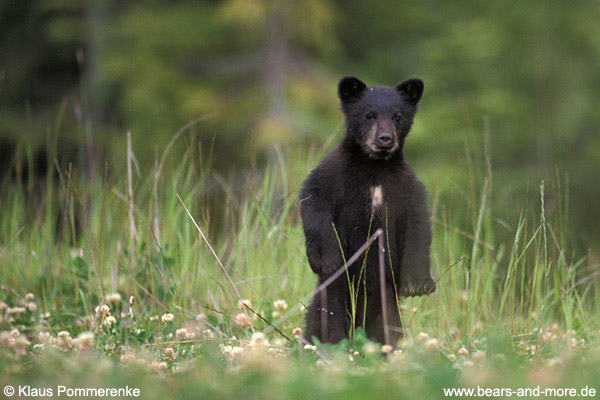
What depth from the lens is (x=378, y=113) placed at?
4.20 meters

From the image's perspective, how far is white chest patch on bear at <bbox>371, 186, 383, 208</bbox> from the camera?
3.97 m

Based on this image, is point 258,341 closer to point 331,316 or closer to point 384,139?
point 331,316

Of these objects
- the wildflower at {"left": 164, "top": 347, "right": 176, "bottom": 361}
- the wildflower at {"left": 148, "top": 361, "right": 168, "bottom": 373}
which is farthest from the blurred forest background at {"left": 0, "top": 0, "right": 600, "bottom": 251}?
the wildflower at {"left": 148, "top": 361, "right": 168, "bottom": 373}

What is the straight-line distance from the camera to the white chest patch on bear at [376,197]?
3971 mm

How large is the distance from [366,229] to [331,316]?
18.8 inches

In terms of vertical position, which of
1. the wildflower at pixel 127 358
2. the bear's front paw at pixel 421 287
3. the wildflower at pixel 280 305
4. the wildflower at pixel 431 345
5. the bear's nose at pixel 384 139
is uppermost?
the bear's nose at pixel 384 139

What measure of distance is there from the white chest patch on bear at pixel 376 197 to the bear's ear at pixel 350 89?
25.0 inches

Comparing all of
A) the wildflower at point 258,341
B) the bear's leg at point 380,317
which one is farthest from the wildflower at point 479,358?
the wildflower at point 258,341

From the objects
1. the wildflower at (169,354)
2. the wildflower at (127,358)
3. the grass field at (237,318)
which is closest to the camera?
the grass field at (237,318)

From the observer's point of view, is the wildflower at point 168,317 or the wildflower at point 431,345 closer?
the wildflower at point 431,345

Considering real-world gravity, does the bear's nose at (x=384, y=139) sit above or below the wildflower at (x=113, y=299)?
above

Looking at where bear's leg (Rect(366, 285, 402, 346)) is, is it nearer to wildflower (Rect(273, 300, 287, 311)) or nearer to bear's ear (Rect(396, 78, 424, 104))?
wildflower (Rect(273, 300, 287, 311))

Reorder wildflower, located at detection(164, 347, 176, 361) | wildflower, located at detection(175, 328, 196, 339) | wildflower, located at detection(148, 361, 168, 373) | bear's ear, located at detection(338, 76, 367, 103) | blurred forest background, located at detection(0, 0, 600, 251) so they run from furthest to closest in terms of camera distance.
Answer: blurred forest background, located at detection(0, 0, 600, 251) → bear's ear, located at detection(338, 76, 367, 103) → wildflower, located at detection(175, 328, 196, 339) → wildflower, located at detection(164, 347, 176, 361) → wildflower, located at detection(148, 361, 168, 373)

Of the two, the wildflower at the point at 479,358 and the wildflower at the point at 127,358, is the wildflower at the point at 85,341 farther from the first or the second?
the wildflower at the point at 479,358
